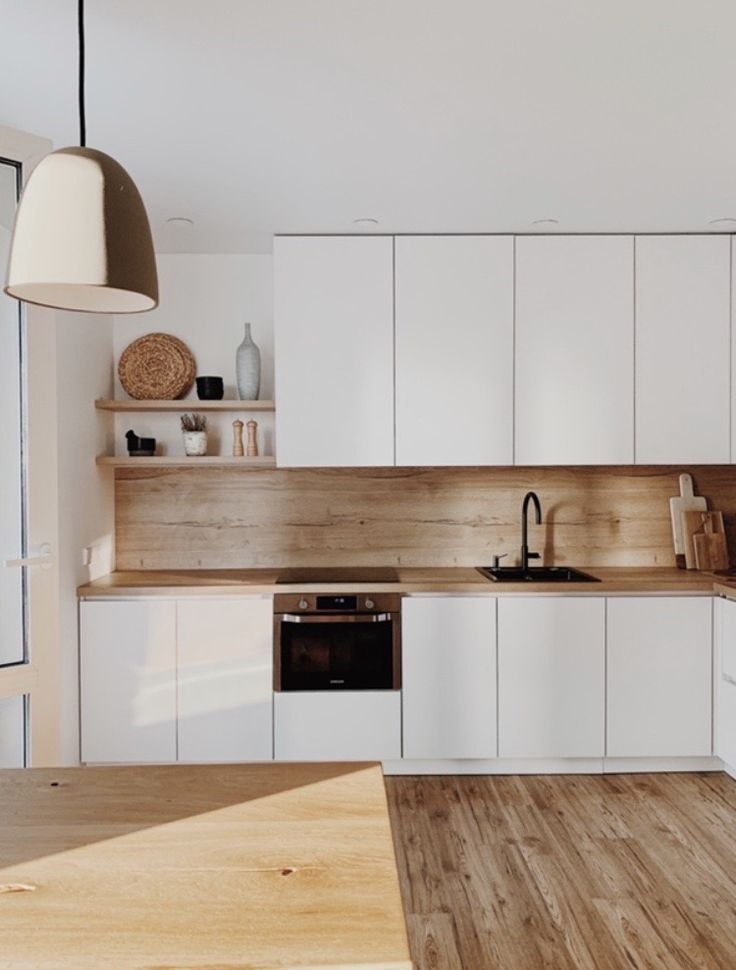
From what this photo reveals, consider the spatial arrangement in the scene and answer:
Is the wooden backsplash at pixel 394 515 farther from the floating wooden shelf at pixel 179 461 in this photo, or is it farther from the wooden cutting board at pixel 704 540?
the floating wooden shelf at pixel 179 461

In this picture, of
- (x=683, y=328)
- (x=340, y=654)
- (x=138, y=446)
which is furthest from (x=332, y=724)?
(x=683, y=328)

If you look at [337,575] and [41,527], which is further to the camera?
[337,575]

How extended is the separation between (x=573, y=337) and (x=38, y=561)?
2587mm

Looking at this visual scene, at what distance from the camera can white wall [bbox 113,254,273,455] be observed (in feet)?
13.8

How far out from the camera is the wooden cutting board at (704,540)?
408 cm

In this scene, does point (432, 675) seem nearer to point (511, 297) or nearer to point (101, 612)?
point (101, 612)

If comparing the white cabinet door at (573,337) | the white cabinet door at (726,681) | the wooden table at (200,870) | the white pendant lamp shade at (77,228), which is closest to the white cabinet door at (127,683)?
the white cabinet door at (573,337)

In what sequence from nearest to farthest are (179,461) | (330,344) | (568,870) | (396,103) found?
(396,103), (568,870), (330,344), (179,461)

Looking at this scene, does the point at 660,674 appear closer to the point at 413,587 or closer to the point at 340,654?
the point at 413,587

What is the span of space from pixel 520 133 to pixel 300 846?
2315 mm

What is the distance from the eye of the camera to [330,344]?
3.85m

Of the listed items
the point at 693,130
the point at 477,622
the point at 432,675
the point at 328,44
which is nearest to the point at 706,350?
the point at 693,130

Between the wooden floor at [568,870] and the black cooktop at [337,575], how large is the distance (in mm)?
926

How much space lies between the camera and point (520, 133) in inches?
106
